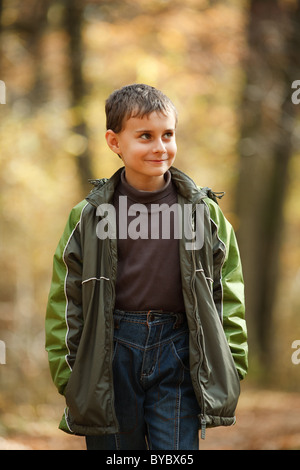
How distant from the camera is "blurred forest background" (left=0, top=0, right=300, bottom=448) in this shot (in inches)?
339

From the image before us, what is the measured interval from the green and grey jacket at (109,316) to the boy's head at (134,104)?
0.32m

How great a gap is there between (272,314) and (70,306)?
7622 mm

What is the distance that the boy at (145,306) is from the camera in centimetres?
310

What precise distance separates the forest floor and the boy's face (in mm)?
3179

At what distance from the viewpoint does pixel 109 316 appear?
3.12m

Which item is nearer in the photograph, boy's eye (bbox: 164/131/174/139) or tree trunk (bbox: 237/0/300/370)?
boy's eye (bbox: 164/131/174/139)

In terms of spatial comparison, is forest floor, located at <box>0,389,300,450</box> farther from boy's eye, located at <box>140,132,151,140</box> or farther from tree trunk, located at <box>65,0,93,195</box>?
tree trunk, located at <box>65,0,93,195</box>

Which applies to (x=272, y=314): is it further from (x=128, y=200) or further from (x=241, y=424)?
(x=128, y=200)

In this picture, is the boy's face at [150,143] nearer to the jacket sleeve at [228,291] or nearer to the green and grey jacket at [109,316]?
the green and grey jacket at [109,316]

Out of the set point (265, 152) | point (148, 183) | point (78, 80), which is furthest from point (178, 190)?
point (78, 80)

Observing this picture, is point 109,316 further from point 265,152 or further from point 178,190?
point 265,152

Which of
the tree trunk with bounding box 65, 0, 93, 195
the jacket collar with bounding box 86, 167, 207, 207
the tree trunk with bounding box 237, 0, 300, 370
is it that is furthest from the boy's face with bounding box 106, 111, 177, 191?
the tree trunk with bounding box 65, 0, 93, 195

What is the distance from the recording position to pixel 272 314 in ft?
34.3

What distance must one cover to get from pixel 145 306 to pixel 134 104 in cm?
101
